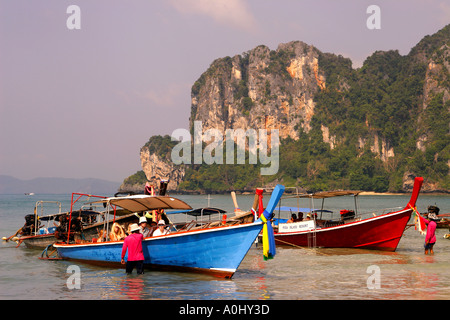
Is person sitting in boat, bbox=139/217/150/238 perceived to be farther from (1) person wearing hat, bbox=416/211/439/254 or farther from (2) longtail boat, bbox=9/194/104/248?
(1) person wearing hat, bbox=416/211/439/254

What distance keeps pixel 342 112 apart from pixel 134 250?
15903 centimetres

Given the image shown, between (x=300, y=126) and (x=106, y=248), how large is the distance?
6397 inches

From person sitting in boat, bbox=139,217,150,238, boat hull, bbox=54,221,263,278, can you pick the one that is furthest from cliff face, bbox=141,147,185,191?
boat hull, bbox=54,221,263,278

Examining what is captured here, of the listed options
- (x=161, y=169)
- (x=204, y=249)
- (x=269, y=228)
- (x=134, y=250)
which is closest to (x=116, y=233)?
(x=134, y=250)

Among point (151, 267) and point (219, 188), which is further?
point (219, 188)

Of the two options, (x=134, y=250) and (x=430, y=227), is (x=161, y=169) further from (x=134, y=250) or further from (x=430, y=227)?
(x=134, y=250)

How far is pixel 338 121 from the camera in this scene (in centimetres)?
16675

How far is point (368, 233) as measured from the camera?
2166 cm

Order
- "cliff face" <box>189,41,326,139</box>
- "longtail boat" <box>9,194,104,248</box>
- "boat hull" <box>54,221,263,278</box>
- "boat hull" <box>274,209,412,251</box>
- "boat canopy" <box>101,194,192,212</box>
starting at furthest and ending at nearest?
"cliff face" <box>189,41,326,139</box>
"longtail boat" <box>9,194,104,248</box>
"boat hull" <box>274,209,412,251</box>
"boat canopy" <box>101,194,192,212</box>
"boat hull" <box>54,221,263,278</box>

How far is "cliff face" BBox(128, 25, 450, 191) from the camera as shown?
144125mm

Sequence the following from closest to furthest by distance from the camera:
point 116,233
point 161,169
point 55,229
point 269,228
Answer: point 269,228
point 116,233
point 55,229
point 161,169

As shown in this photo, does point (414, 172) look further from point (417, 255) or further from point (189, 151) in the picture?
point (417, 255)

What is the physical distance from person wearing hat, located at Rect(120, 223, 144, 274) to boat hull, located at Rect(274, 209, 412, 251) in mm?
9863
